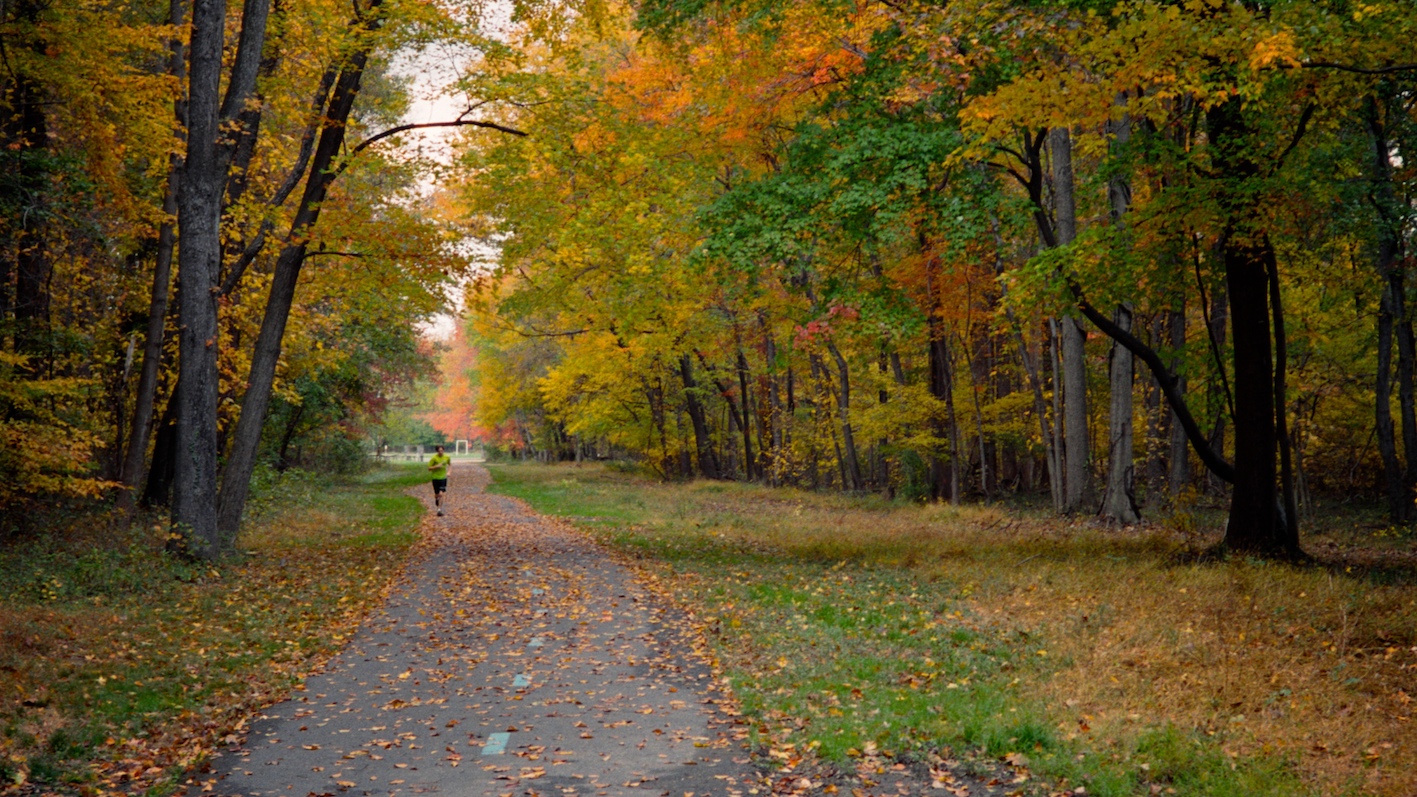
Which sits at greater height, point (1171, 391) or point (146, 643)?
point (1171, 391)

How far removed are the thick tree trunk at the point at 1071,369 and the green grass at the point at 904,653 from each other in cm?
240

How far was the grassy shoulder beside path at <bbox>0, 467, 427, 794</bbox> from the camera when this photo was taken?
20.9ft

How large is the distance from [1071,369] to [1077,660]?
12317 millimetres

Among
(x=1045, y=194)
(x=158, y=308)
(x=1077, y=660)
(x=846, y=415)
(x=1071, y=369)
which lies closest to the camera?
(x=1077, y=660)

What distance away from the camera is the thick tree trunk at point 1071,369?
60.7 feet

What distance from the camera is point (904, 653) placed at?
29.1 feet

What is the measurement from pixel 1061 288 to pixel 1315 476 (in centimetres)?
2157

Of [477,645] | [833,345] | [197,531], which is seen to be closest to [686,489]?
[833,345]

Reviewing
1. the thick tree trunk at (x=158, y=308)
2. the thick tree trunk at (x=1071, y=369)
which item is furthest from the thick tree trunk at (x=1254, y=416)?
the thick tree trunk at (x=158, y=308)

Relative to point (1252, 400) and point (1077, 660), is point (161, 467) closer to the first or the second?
point (1077, 660)

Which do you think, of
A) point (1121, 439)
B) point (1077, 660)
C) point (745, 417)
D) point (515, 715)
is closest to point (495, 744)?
point (515, 715)

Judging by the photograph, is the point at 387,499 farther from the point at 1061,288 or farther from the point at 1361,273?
the point at 1361,273

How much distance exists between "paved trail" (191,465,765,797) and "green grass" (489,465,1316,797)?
1.98 ft

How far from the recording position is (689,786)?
5879 millimetres
